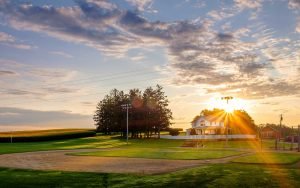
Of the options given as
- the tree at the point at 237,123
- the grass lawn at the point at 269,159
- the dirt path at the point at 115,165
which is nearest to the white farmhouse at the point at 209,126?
the tree at the point at 237,123

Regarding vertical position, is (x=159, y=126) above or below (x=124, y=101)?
below

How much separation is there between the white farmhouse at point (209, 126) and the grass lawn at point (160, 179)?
333ft

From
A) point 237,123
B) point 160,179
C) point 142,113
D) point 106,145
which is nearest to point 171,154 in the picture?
point 160,179

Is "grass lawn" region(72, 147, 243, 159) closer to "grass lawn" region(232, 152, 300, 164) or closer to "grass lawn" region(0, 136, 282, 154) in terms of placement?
"grass lawn" region(232, 152, 300, 164)

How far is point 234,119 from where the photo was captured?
499ft

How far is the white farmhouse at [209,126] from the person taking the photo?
133500mm

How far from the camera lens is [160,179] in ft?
92.3

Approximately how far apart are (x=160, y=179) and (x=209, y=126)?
10803 cm

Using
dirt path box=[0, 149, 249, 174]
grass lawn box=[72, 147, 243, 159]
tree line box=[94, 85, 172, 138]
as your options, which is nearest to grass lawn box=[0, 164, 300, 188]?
dirt path box=[0, 149, 249, 174]

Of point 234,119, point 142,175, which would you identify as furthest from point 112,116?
point 142,175

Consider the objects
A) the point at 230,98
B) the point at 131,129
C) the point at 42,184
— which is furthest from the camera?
the point at 131,129

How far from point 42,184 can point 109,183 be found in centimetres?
472

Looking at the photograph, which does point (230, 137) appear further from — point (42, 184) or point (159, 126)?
point (42, 184)

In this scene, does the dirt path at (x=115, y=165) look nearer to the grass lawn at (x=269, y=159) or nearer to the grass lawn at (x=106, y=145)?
the grass lawn at (x=269, y=159)
